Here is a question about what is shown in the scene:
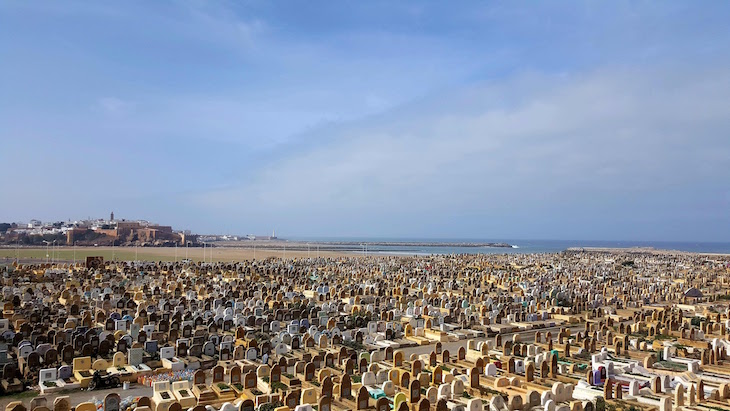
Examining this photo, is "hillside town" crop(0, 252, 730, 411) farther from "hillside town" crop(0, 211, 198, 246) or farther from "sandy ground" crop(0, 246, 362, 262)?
"hillside town" crop(0, 211, 198, 246)

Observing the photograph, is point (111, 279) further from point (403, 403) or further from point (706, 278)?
point (706, 278)

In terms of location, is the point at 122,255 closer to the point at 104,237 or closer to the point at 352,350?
the point at 104,237

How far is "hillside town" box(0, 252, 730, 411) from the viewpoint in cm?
→ 1224

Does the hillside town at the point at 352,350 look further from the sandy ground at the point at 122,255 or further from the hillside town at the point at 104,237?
the hillside town at the point at 104,237

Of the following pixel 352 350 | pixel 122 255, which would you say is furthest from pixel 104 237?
pixel 352 350

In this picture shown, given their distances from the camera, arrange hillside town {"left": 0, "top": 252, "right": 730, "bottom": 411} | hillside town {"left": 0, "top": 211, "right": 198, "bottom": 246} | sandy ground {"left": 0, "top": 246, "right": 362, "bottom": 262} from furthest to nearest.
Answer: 1. hillside town {"left": 0, "top": 211, "right": 198, "bottom": 246}
2. sandy ground {"left": 0, "top": 246, "right": 362, "bottom": 262}
3. hillside town {"left": 0, "top": 252, "right": 730, "bottom": 411}

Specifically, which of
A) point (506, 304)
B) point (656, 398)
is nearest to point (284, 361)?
point (656, 398)

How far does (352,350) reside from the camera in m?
17.5

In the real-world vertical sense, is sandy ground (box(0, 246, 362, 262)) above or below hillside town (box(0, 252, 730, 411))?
above

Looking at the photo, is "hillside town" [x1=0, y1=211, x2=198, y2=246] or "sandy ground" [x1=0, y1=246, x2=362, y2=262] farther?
"hillside town" [x1=0, y1=211, x2=198, y2=246]

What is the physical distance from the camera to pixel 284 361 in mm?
14539

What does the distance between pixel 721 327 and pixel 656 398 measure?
12.7 m

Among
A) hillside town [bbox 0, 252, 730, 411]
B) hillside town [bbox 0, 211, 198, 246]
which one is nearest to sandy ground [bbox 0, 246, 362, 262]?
hillside town [bbox 0, 211, 198, 246]

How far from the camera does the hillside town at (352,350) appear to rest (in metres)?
12.2
